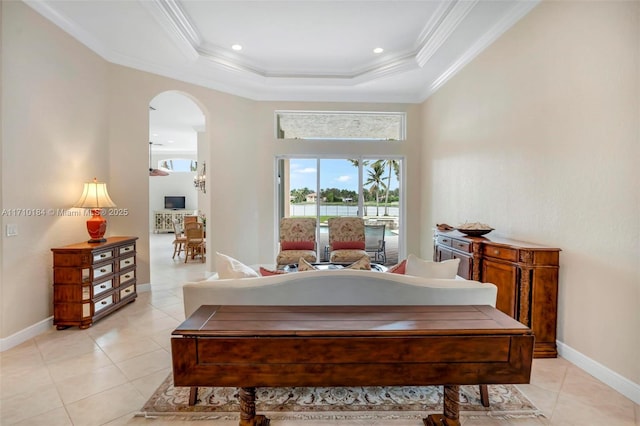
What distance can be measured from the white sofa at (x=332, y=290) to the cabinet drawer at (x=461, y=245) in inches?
→ 64.4

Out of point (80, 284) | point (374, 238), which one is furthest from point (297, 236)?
point (80, 284)

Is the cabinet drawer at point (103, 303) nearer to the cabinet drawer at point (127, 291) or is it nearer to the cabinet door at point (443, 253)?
the cabinet drawer at point (127, 291)

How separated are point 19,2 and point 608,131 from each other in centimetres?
530

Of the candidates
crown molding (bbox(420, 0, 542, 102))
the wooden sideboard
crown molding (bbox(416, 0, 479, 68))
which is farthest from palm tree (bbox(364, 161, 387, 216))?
the wooden sideboard

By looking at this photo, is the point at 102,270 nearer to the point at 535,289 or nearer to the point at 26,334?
the point at 26,334

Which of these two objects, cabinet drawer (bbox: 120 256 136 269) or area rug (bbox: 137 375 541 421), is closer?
area rug (bbox: 137 375 541 421)

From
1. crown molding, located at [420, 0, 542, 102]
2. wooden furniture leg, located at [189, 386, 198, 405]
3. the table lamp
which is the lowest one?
wooden furniture leg, located at [189, 386, 198, 405]

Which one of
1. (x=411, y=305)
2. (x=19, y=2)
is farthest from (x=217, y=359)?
(x=19, y=2)

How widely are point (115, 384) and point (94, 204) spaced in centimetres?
215

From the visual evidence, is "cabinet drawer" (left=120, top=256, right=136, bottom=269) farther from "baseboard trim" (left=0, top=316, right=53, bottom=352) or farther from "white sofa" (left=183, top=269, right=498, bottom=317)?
"white sofa" (left=183, top=269, right=498, bottom=317)

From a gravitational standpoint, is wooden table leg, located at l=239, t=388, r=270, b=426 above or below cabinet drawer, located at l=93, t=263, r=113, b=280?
below

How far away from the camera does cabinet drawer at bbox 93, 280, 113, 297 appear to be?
10.9 ft

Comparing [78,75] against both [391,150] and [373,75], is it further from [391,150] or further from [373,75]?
[391,150]

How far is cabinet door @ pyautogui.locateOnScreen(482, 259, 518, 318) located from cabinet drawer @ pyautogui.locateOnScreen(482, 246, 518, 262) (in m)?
0.06
